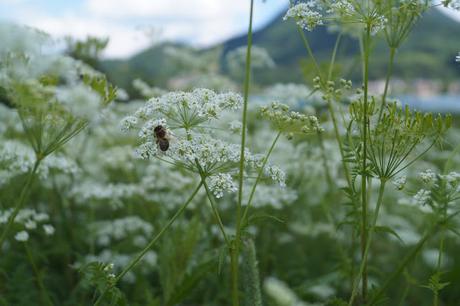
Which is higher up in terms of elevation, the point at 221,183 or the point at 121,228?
the point at 221,183

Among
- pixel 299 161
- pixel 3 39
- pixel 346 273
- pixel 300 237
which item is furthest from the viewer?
pixel 300 237

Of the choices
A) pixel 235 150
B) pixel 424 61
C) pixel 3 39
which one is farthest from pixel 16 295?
pixel 424 61

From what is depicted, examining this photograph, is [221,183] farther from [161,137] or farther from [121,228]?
[121,228]

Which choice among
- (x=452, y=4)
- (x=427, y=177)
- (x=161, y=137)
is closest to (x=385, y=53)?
(x=452, y=4)

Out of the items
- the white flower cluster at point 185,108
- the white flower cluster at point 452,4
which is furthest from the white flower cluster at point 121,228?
the white flower cluster at point 452,4

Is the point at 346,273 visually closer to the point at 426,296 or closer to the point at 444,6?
the point at 444,6

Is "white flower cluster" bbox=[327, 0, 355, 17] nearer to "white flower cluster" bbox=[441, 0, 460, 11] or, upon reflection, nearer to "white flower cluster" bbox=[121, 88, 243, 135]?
"white flower cluster" bbox=[441, 0, 460, 11]
